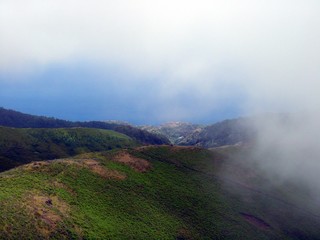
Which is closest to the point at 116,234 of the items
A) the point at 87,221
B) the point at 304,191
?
the point at 87,221

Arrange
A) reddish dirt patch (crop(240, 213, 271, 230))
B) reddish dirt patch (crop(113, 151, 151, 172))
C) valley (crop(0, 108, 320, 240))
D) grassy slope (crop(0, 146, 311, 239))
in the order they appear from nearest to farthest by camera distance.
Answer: grassy slope (crop(0, 146, 311, 239)) < valley (crop(0, 108, 320, 240)) < reddish dirt patch (crop(240, 213, 271, 230)) < reddish dirt patch (crop(113, 151, 151, 172))

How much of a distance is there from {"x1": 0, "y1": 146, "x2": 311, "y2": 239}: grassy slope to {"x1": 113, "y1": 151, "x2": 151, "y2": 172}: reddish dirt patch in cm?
196

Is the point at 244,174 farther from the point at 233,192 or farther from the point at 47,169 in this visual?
the point at 47,169

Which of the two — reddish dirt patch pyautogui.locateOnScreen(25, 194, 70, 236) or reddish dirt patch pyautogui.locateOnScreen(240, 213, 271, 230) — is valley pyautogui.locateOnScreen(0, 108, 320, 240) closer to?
reddish dirt patch pyautogui.locateOnScreen(25, 194, 70, 236)

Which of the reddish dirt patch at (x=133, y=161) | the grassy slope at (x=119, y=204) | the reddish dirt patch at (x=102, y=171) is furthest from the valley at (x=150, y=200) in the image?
the reddish dirt patch at (x=133, y=161)

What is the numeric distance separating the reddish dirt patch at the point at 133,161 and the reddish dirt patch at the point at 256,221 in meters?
36.1

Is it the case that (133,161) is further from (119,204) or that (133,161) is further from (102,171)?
(119,204)

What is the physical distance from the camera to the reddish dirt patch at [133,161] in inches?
5522

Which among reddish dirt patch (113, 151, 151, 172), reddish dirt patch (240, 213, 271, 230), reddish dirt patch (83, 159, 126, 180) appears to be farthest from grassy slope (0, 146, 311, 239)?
reddish dirt patch (113, 151, 151, 172)

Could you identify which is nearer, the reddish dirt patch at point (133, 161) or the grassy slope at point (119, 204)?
the grassy slope at point (119, 204)

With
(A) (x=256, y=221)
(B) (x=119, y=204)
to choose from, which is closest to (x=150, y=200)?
(B) (x=119, y=204)

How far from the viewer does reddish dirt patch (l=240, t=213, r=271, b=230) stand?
127 m

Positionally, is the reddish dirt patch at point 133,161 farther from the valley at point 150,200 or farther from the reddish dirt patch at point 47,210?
the reddish dirt patch at point 47,210

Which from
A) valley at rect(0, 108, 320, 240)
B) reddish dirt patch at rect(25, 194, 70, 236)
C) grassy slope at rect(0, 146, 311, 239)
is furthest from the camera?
valley at rect(0, 108, 320, 240)
